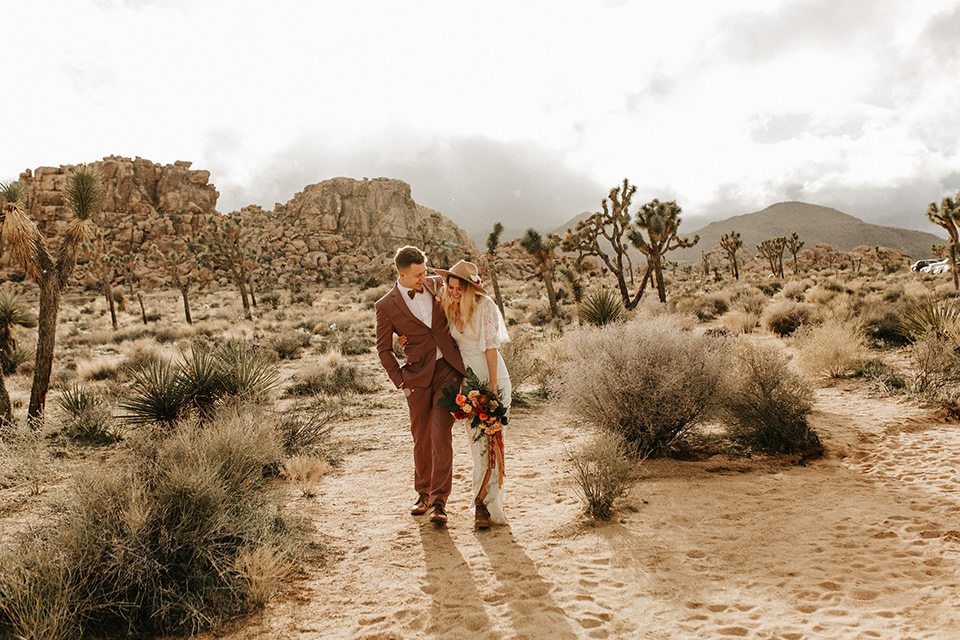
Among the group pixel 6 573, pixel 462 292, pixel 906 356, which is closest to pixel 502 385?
pixel 462 292

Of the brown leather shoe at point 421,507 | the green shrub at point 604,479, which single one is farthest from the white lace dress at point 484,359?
the green shrub at point 604,479

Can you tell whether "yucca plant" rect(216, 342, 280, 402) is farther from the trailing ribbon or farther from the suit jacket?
the trailing ribbon

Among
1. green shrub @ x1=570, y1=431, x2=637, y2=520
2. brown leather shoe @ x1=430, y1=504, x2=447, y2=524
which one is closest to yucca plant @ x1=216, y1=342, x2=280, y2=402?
brown leather shoe @ x1=430, y1=504, x2=447, y2=524

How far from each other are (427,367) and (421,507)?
4.50 feet

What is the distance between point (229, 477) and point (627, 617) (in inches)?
141

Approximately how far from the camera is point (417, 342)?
4.38m

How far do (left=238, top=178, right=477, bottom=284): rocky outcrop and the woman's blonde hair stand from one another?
6189cm

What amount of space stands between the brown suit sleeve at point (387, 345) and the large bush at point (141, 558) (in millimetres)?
1515

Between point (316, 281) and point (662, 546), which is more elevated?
point (316, 281)

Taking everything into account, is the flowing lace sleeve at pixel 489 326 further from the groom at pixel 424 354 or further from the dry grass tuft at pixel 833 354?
the dry grass tuft at pixel 833 354

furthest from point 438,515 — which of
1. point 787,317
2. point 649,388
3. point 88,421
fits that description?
point 787,317

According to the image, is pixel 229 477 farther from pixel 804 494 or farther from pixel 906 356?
pixel 906 356

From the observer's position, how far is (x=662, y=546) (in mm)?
3947

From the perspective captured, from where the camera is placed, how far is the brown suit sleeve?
4270 mm
